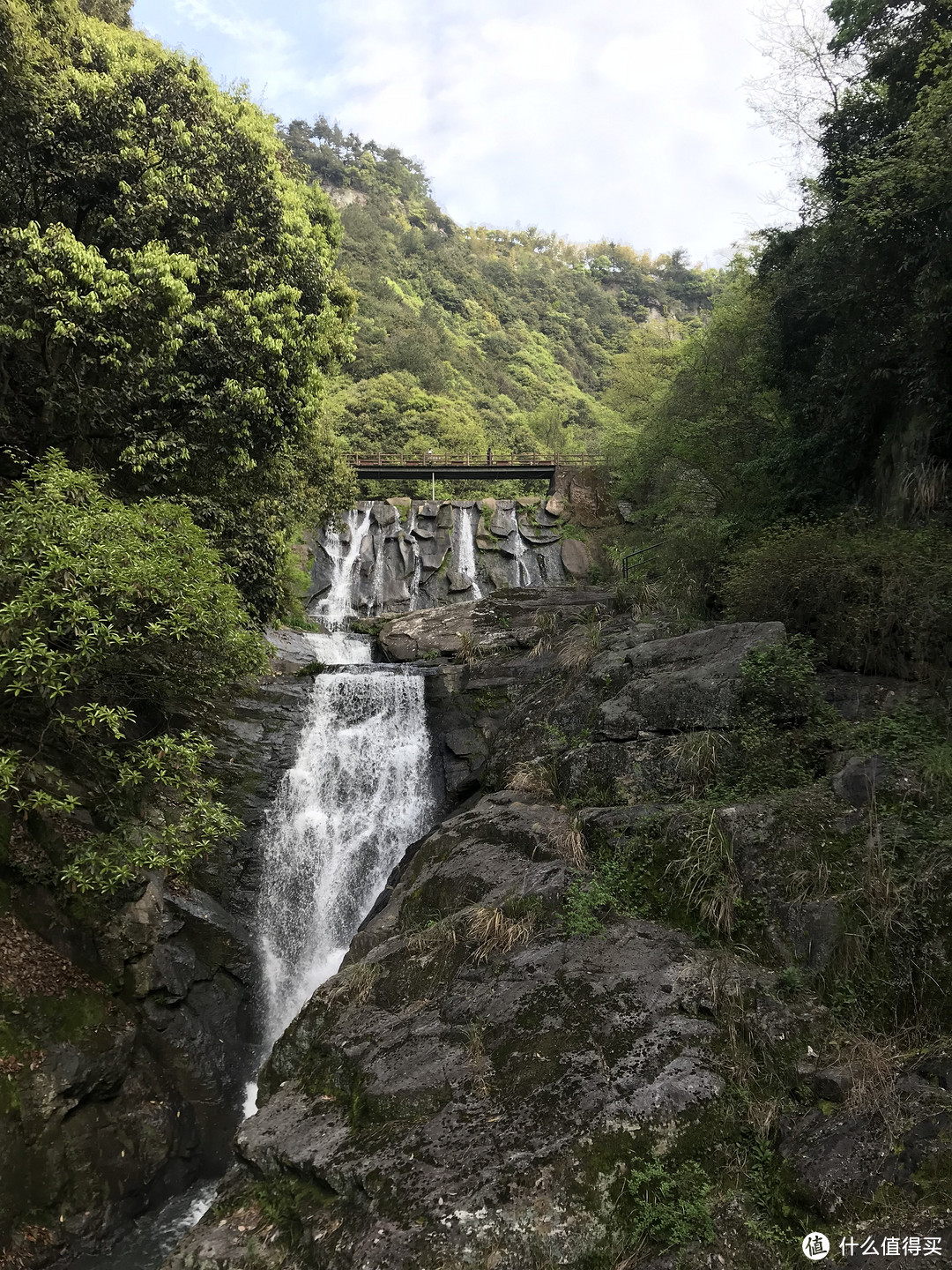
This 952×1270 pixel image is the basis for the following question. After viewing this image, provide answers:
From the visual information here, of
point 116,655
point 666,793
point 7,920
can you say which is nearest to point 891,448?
point 666,793

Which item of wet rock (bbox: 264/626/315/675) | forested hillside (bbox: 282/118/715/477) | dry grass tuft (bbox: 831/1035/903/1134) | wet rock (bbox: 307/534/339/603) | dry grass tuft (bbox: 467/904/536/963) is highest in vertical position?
forested hillside (bbox: 282/118/715/477)

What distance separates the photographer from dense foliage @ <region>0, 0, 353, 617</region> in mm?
9008

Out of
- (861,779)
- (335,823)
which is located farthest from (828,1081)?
(335,823)

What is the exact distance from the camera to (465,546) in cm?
2728

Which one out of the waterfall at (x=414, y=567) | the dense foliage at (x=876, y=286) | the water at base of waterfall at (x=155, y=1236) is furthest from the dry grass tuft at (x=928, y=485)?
the waterfall at (x=414, y=567)

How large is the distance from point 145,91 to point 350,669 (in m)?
9.63

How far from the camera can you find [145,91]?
10031mm

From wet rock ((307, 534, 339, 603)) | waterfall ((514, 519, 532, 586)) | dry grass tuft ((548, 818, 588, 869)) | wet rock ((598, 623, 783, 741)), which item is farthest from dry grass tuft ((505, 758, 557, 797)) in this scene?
waterfall ((514, 519, 532, 586))

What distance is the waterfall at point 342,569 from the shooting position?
24.4 metres

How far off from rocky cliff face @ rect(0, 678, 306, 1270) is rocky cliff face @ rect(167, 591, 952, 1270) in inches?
98.4

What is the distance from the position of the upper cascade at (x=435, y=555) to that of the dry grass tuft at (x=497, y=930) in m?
18.8

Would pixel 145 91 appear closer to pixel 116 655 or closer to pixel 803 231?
pixel 116 655

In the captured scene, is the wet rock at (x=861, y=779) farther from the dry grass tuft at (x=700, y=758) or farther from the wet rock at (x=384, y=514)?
the wet rock at (x=384, y=514)
